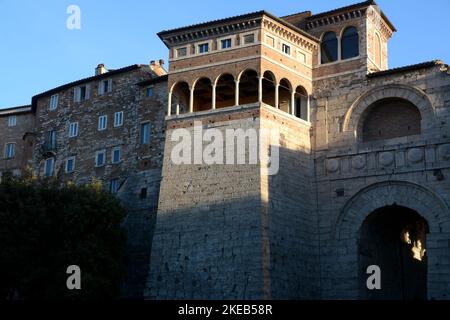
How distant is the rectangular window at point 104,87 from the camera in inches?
1663

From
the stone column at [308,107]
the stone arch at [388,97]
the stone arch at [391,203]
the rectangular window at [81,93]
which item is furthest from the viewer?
the rectangular window at [81,93]

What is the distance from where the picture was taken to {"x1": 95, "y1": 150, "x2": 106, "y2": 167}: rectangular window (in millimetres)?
40938

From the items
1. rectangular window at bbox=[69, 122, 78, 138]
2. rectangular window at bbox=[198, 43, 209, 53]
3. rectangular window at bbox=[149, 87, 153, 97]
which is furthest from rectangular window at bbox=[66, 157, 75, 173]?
rectangular window at bbox=[198, 43, 209, 53]

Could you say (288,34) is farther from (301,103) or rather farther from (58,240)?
(58,240)

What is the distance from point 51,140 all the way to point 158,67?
25.7 feet

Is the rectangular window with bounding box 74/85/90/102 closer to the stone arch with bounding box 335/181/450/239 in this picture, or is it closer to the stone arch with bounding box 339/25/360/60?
the stone arch with bounding box 339/25/360/60

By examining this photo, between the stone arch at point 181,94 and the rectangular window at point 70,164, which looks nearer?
the stone arch at point 181,94

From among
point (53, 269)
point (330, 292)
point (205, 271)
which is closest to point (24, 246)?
point (53, 269)

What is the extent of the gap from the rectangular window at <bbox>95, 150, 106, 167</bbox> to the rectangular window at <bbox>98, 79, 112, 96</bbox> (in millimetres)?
3620

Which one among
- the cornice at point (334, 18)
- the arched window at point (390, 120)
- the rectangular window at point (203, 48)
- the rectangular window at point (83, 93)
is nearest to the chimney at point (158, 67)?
the rectangular window at point (83, 93)

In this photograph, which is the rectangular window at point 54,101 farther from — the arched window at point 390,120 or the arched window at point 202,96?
the arched window at point 390,120

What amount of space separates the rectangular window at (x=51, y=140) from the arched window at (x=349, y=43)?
19.0 m

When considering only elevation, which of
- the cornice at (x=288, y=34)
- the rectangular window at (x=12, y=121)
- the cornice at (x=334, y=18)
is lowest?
the cornice at (x=288, y=34)
